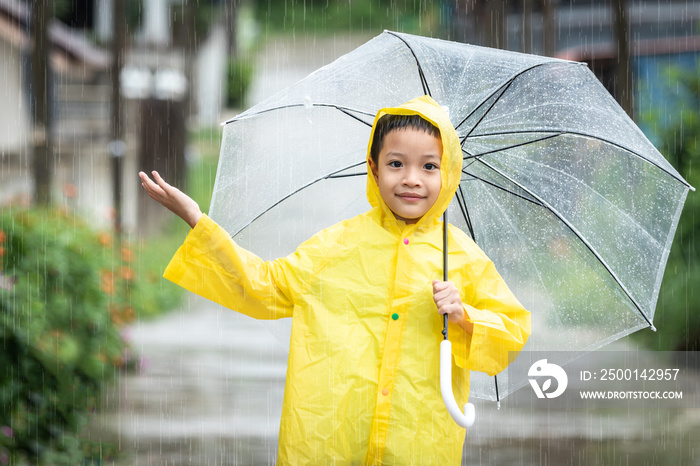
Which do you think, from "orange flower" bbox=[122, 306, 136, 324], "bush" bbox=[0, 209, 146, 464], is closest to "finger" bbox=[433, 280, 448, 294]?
"bush" bbox=[0, 209, 146, 464]

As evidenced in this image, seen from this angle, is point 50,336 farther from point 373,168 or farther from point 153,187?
point 373,168

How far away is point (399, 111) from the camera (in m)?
2.50

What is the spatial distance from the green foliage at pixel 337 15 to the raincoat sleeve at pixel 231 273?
99.7ft

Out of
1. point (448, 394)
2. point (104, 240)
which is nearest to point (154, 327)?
point (104, 240)

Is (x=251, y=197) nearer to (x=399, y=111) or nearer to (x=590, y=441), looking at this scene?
(x=399, y=111)

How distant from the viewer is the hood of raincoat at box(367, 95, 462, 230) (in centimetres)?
247

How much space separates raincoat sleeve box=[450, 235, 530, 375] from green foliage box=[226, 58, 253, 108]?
30465 mm

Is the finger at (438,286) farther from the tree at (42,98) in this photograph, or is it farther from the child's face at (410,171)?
the tree at (42,98)

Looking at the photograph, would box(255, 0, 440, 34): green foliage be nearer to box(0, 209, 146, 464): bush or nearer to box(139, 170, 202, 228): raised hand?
box(0, 209, 146, 464): bush

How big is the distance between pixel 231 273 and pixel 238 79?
30765mm

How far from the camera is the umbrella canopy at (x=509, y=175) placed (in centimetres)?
286

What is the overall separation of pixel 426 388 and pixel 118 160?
30.8ft

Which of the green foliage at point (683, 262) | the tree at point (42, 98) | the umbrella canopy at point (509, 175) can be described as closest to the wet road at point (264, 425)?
the green foliage at point (683, 262)

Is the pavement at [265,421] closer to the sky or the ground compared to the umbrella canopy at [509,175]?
closer to the ground
